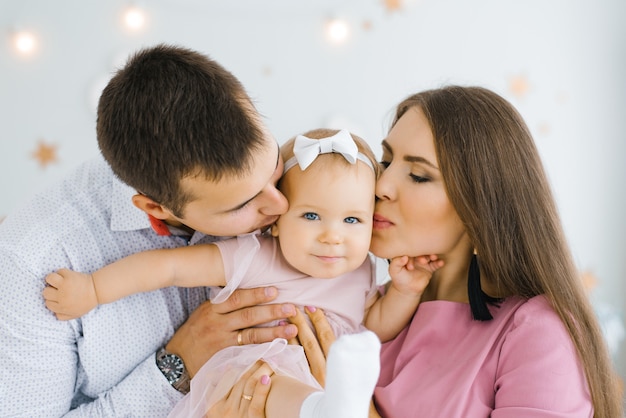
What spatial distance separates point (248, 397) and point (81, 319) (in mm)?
485

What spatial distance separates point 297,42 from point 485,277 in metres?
1.52

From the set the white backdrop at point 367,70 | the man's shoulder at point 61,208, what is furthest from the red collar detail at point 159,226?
the white backdrop at point 367,70

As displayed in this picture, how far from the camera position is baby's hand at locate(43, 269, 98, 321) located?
61.2 inches

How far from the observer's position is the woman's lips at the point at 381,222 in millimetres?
1750

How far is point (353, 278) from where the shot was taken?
1.83m

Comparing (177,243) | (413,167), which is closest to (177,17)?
(177,243)

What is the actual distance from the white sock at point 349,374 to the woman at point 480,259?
0.42m

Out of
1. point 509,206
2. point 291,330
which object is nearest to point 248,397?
point 291,330

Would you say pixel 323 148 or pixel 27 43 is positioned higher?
pixel 27 43

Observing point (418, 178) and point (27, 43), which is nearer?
point (418, 178)

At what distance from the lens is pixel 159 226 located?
1.69 meters

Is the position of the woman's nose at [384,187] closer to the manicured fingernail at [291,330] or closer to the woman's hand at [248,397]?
the manicured fingernail at [291,330]

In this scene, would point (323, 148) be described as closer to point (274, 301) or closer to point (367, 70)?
point (274, 301)

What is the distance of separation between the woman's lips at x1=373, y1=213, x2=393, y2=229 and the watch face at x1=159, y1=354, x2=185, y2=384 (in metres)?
0.65
